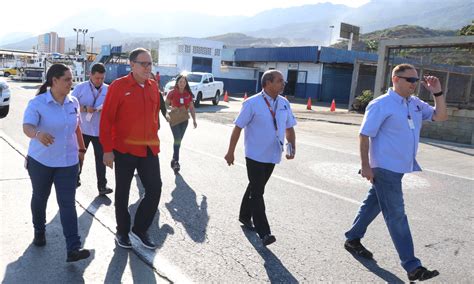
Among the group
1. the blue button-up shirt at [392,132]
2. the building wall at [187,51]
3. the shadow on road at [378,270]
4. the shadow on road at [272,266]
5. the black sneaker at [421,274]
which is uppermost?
the building wall at [187,51]

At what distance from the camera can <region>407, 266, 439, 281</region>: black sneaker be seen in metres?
3.78

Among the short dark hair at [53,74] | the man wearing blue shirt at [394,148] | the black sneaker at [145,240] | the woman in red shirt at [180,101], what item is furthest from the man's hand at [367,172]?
the woman in red shirt at [180,101]

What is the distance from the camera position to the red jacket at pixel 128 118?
13.6 feet

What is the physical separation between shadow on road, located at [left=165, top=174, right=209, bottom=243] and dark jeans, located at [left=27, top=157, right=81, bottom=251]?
1.27 meters

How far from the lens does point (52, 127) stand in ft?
13.3

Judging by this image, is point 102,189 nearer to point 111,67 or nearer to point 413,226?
point 413,226

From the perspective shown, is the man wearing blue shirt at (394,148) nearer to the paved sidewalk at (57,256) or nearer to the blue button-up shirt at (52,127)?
the paved sidewalk at (57,256)

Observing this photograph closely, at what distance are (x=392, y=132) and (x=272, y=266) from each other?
162cm

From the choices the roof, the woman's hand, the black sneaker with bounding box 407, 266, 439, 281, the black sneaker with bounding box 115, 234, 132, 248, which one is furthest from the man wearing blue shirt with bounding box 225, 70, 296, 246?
the roof

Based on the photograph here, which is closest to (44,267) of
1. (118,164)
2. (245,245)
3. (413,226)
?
(118,164)

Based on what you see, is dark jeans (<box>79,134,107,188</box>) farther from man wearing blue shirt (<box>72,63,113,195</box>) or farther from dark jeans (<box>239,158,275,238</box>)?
dark jeans (<box>239,158,275,238</box>)

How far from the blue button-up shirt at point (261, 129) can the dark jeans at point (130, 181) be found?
1.02 metres

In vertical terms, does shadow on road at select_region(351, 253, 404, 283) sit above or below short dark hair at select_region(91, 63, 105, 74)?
below

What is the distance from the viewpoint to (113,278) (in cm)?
380
